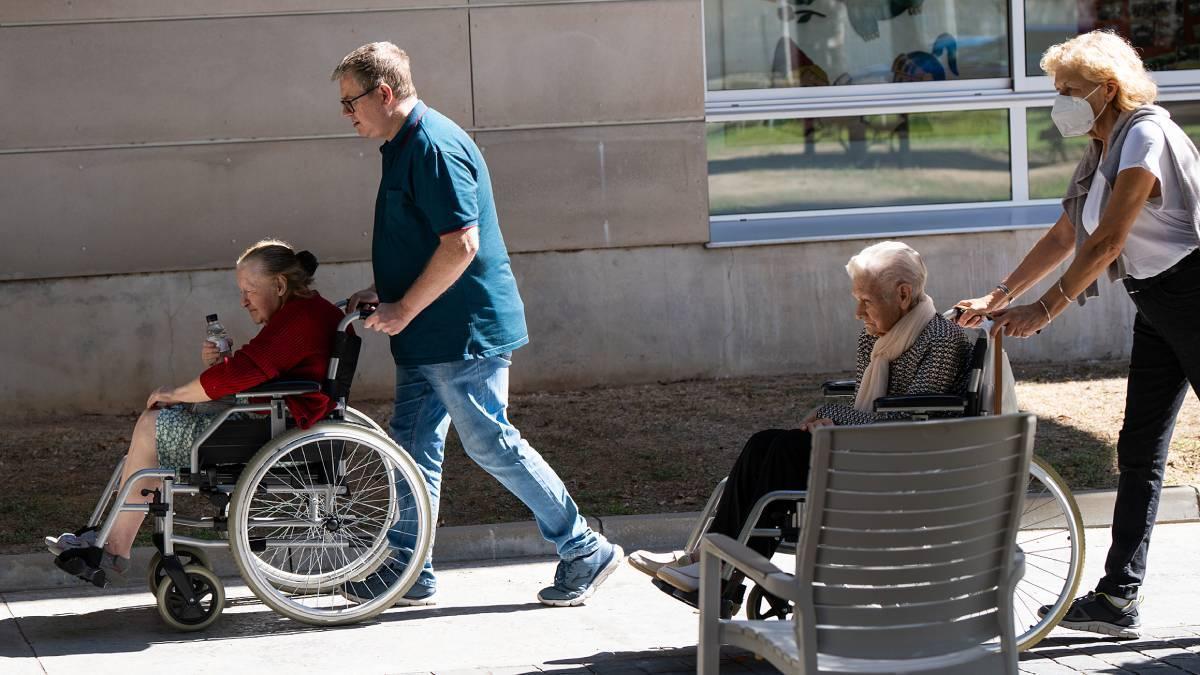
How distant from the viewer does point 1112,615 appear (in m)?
5.14

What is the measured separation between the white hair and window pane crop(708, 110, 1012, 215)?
4844 millimetres

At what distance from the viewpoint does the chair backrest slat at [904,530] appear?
334cm

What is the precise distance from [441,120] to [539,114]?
360cm

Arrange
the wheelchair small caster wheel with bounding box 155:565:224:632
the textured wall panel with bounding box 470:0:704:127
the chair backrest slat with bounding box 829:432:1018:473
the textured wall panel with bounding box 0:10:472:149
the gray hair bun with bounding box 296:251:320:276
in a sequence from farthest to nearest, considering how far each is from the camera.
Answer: the textured wall panel with bounding box 470:0:704:127 → the textured wall panel with bounding box 0:10:472:149 → the gray hair bun with bounding box 296:251:320:276 → the wheelchair small caster wheel with bounding box 155:565:224:632 → the chair backrest slat with bounding box 829:432:1018:473

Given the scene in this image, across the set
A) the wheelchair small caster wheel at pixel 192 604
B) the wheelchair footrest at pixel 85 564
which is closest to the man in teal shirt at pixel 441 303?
the wheelchair small caster wheel at pixel 192 604

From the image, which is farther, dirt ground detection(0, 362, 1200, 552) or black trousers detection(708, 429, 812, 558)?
dirt ground detection(0, 362, 1200, 552)

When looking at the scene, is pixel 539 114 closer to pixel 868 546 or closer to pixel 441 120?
pixel 441 120

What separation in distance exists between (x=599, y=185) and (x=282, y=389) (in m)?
4.15

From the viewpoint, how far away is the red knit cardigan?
525 cm

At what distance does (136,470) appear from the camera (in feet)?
17.5

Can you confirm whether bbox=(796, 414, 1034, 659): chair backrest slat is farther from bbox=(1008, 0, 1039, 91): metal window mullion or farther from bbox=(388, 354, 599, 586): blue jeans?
bbox=(1008, 0, 1039, 91): metal window mullion

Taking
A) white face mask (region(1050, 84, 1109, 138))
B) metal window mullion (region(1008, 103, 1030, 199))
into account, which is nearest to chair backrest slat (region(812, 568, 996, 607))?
white face mask (region(1050, 84, 1109, 138))

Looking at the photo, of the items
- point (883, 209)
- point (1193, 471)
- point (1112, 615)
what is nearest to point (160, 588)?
point (1112, 615)

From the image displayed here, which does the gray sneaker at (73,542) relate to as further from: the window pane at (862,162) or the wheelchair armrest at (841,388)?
the window pane at (862,162)
